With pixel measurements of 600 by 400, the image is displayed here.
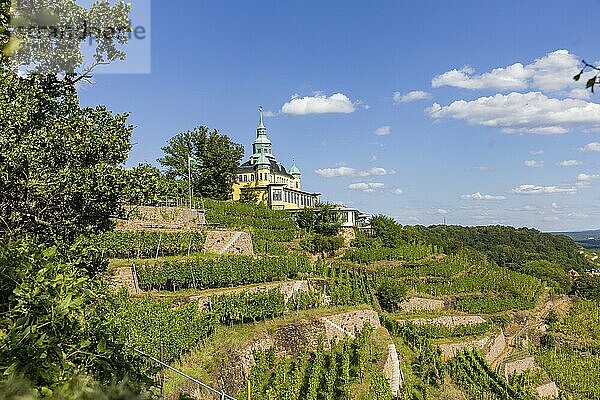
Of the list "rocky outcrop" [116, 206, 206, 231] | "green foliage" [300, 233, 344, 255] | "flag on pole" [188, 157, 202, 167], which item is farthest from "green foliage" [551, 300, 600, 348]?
"flag on pole" [188, 157, 202, 167]

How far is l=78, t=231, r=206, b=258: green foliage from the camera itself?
53.4 ft

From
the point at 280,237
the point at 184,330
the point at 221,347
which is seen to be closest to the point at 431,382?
the point at 221,347

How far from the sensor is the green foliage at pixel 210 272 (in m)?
15.3

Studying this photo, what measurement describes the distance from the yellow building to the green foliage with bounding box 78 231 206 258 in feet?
51.3

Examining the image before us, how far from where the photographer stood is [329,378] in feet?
42.3

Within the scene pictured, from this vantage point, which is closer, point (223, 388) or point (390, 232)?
point (223, 388)

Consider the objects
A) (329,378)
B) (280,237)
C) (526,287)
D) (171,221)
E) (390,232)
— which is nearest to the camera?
(329,378)

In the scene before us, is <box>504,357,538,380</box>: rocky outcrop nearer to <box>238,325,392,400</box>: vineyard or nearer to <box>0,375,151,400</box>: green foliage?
<box>238,325,392,400</box>: vineyard

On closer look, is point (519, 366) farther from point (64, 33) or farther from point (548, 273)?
point (548, 273)

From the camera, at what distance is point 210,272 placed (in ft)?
53.6

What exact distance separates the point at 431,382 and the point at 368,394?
509 centimetres

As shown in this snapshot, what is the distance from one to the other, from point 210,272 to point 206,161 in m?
17.9

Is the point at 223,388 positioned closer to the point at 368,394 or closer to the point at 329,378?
the point at 329,378

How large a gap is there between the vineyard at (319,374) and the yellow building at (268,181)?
19481 mm
